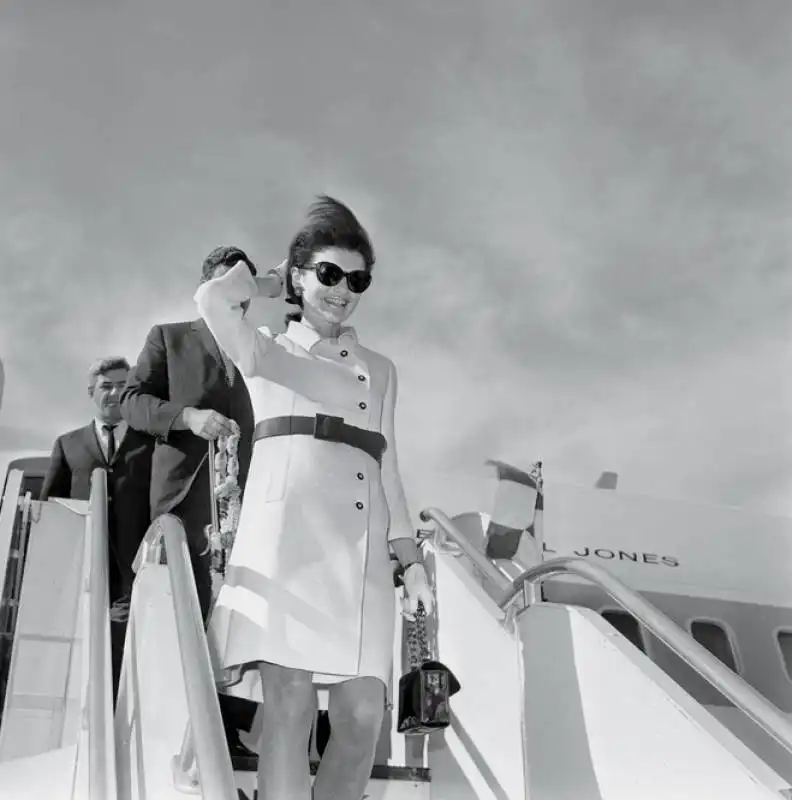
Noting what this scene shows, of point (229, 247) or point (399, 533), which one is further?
point (229, 247)

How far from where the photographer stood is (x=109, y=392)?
13.5ft

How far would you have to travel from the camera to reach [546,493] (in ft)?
26.6

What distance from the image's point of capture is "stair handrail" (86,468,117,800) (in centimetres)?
183

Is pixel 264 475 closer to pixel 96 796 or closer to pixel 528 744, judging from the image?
pixel 96 796

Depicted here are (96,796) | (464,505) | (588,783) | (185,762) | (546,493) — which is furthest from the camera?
(546,493)

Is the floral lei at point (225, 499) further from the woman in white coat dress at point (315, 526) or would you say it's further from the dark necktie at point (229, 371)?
the woman in white coat dress at point (315, 526)

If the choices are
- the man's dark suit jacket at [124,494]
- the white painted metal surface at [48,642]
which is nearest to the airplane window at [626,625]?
the man's dark suit jacket at [124,494]

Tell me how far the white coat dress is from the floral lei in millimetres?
665

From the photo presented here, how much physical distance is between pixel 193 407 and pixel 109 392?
159 centimetres

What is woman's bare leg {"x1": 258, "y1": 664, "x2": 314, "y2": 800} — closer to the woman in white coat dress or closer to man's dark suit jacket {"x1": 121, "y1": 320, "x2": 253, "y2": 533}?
the woman in white coat dress

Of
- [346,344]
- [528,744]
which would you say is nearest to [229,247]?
[346,344]

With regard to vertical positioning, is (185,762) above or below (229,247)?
below

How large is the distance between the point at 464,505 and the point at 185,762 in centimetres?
519

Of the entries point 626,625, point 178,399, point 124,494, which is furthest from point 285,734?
point 626,625
